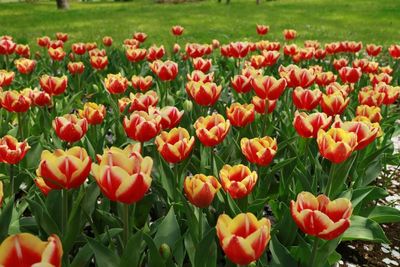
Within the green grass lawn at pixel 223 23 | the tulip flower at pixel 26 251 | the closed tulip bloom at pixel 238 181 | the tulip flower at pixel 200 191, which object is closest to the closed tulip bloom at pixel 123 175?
the tulip flower at pixel 200 191

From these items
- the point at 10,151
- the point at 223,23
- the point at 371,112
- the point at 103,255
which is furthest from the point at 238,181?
the point at 223,23

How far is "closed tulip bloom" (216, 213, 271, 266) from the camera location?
180cm

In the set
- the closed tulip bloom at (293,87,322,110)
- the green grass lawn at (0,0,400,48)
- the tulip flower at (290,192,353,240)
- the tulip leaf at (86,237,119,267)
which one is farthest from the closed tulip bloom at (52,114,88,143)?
the green grass lawn at (0,0,400,48)

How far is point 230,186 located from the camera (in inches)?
99.9

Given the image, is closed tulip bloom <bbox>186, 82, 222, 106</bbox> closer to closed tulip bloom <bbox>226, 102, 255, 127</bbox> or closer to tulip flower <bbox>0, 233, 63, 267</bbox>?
closed tulip bloom <bbox>226, 102, 255, 127</bbox>

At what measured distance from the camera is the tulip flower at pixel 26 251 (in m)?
1.52

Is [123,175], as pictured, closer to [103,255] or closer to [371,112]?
[103,255]

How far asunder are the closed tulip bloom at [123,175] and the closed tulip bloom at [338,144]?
112 cm

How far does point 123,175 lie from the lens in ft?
6.54

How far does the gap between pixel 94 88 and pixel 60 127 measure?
3248 mm

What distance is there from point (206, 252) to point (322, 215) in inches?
24.8

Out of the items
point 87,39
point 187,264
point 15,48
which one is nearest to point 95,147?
point 187,264

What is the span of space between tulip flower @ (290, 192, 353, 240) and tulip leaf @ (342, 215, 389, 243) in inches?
44.1

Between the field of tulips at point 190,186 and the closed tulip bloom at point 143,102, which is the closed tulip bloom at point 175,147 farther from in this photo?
the closed tulip bloom at point 143,102
